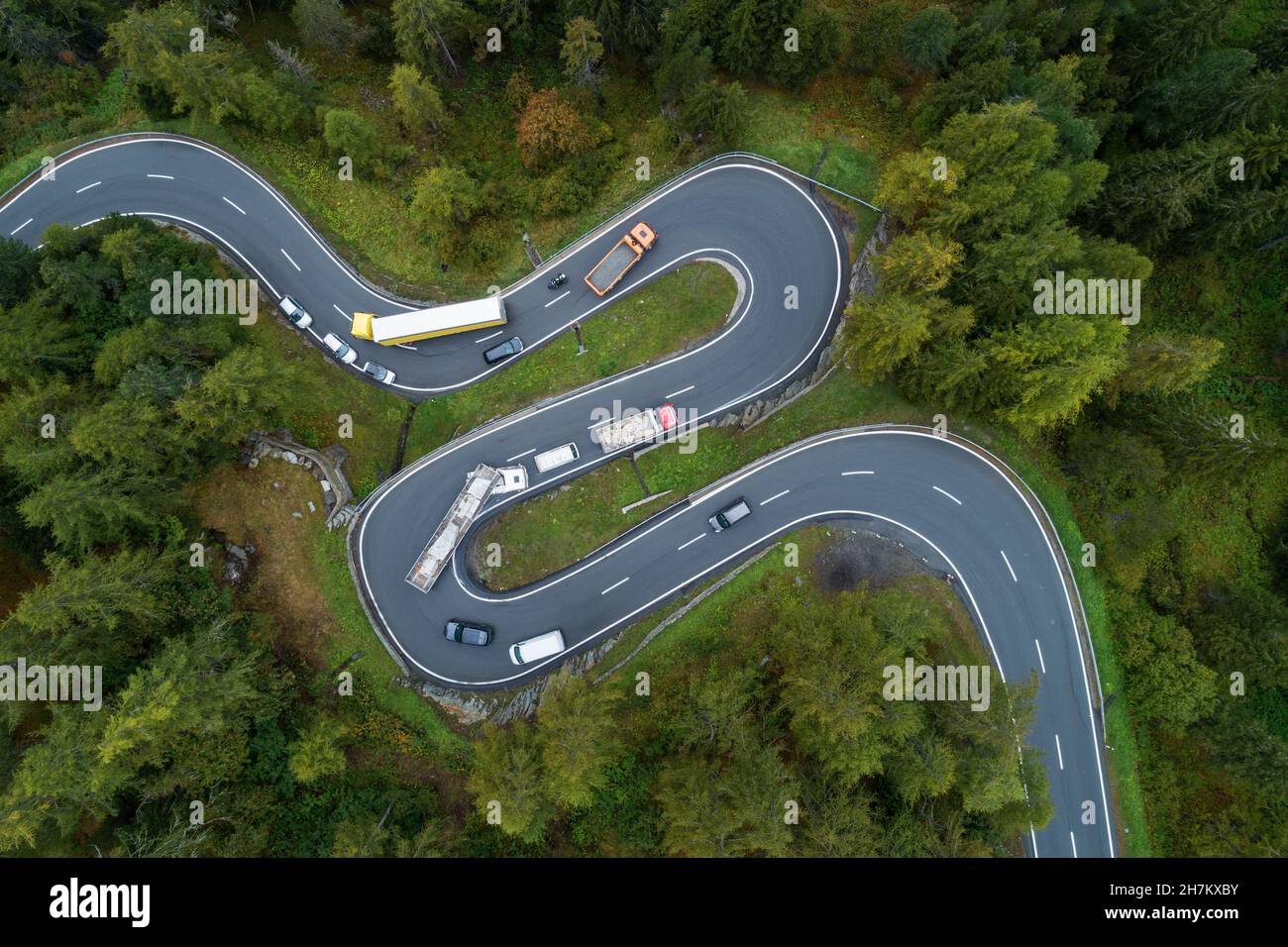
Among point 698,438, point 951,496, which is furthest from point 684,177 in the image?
point 951,496

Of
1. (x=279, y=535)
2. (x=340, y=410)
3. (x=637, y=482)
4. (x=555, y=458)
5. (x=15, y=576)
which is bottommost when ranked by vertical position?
(x=15, y=576)

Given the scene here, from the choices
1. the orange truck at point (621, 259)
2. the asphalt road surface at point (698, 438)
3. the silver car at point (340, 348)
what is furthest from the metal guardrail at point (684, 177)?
the silver car at point (340, 348)

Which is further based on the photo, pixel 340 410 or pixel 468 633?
pixel 340 410

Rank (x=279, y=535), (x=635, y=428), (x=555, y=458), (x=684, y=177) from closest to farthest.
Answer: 1. (x=279, y=535)
2. (x=635, y=428)
3. (x=555, y=458)
4. (x=684, y=177)

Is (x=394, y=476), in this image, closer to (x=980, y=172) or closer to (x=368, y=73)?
(x=368, y=73)

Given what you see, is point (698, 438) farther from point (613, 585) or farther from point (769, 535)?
point (613, 585)

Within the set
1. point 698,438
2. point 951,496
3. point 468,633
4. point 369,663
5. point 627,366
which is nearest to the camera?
point 369,663

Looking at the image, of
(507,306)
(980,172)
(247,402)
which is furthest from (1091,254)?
(247,402)
